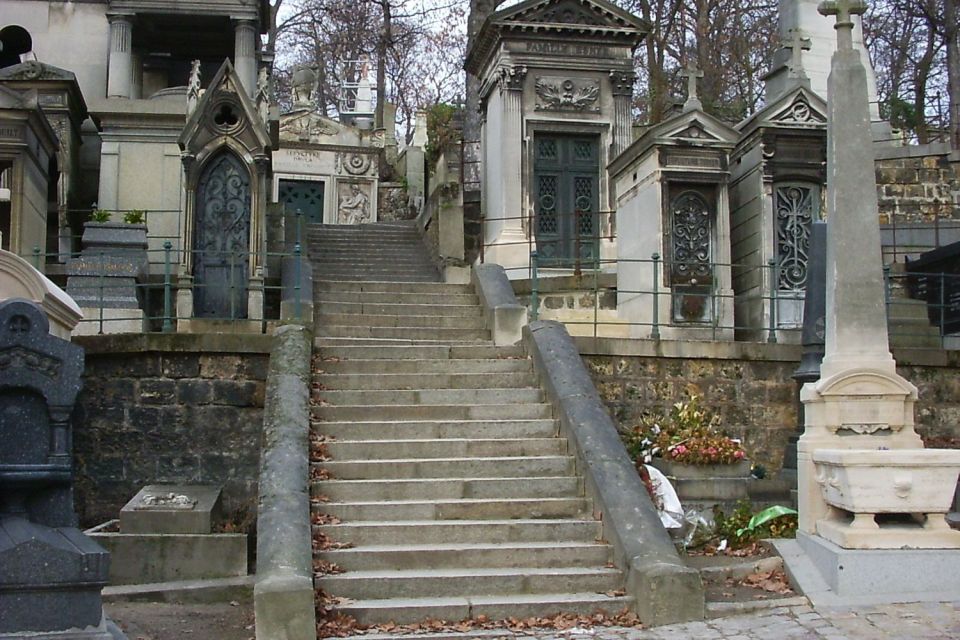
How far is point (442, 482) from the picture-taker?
8.76m

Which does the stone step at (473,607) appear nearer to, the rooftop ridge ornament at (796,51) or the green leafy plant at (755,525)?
the green leafy plant at (755,525)

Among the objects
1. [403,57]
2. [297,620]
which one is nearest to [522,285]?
[297,620]

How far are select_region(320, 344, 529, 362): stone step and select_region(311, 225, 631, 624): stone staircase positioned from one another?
0.04 feet

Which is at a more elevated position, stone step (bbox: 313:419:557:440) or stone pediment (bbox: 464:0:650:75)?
stone pediment (bbox: 464:0:650:75)

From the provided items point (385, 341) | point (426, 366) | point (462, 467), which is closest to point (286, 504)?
point (462, 467)

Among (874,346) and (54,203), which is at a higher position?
(54,203)

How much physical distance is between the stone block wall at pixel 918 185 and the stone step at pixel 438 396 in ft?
39.5

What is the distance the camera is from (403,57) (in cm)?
3672

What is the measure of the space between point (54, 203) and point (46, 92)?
1.86 m

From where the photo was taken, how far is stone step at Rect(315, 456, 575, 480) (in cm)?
894

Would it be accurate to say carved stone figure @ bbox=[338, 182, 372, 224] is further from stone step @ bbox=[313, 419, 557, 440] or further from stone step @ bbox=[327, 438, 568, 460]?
stone step @ bbox=[327, 438, 568, 460]

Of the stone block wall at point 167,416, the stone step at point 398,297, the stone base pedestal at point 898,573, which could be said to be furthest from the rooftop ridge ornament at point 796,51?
the stone base pedestal at point 898,573

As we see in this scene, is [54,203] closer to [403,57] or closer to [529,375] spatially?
[529,375]

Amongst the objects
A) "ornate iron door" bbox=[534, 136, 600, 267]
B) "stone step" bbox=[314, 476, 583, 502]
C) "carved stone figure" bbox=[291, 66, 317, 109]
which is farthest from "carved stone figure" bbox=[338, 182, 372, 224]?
"stone step" bbox=[314, 476, 583, 502]
